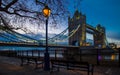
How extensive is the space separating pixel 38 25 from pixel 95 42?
90.5m

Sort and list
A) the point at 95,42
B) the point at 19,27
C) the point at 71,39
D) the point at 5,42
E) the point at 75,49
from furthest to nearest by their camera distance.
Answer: the point at 95,42 < the point at 71,39 < the point at 75,49 < the point at 5,42 < the point at 19,27

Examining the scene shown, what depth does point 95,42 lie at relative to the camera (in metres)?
102

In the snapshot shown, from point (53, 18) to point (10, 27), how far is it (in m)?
3.20

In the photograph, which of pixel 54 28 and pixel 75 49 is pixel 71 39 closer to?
pixel 75 49

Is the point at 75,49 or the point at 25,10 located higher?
the point at 25,10

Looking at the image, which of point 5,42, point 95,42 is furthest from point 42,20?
point 95,42

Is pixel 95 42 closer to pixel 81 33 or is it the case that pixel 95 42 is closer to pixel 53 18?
pixel 81 33

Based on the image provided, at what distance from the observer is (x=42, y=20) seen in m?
14.2

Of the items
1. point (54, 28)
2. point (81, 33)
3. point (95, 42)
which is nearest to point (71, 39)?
point (81, 33)

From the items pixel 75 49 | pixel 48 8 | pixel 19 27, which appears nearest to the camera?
pixel 48 8

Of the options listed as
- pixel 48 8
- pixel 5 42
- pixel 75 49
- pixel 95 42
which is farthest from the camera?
pixel 95 42

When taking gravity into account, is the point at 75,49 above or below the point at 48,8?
below

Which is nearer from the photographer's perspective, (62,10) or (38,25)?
(62,10)

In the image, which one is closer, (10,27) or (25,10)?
(25,10)
